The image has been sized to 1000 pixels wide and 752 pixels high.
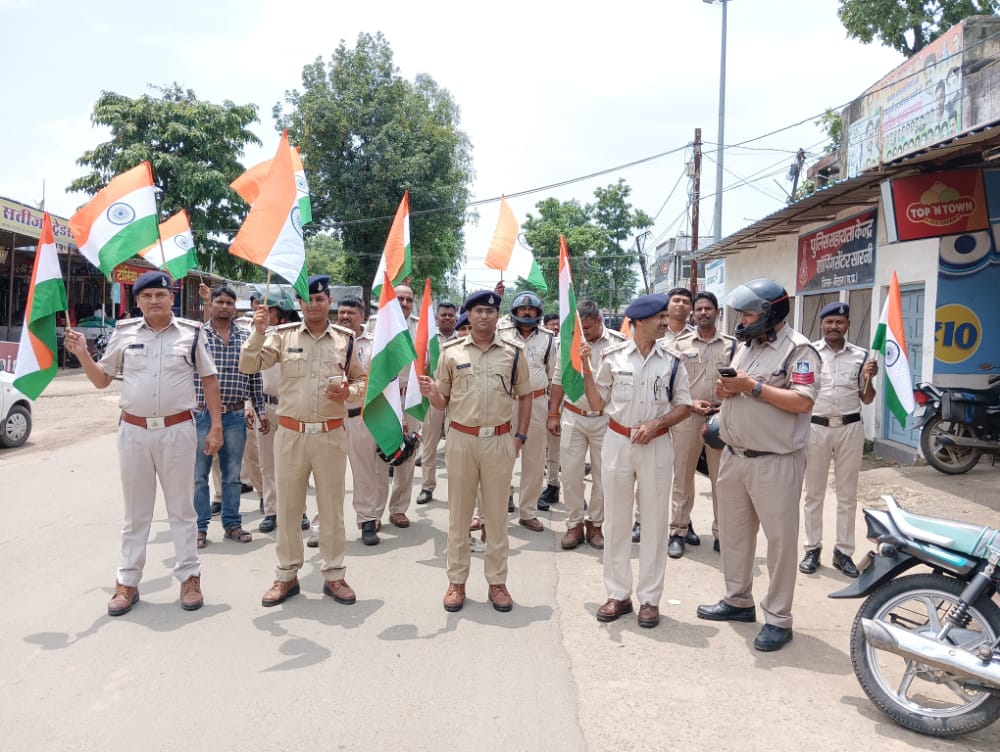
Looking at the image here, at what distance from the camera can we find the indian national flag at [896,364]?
635cm

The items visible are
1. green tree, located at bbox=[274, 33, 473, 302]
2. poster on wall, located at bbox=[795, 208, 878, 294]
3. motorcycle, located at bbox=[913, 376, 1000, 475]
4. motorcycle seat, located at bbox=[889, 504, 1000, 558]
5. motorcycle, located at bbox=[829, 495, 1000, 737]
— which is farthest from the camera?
green tree, located at bbox=[274, 33, 473, 302]

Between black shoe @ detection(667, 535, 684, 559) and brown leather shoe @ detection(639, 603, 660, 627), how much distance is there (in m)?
1.55

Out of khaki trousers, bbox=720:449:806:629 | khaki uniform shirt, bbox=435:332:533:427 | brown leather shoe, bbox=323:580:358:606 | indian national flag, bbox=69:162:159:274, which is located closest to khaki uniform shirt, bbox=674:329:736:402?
khaki trousers, bbox=720:449:806:629

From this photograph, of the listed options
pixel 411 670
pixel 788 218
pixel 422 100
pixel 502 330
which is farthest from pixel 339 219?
pixel 411 670

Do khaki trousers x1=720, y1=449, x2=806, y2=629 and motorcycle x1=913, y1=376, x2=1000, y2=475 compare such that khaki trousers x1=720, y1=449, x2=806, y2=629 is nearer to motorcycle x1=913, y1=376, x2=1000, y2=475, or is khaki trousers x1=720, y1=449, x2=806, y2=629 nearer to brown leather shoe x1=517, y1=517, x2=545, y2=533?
brown leather shoe x1=517, y1=517, x2=545, y2=533

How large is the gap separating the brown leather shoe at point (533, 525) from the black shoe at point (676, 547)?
1.27 metres

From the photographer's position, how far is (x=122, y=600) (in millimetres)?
4797

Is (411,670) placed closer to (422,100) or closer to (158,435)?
(158,435)

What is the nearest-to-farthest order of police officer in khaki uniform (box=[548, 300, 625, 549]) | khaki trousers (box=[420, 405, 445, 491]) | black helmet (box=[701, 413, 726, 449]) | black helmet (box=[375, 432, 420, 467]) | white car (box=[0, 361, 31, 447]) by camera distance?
1. black helmet (box=[701, 413, 726, 449])
2. police officer in khaki uniform (box=[548, 300, 625, 549])
3. black helmet (box=[375, 432, 420, 467])
4. khaki trousers (box=[420, 405, 445, 491])
5. white car (box=[0, 361, 31, 447])

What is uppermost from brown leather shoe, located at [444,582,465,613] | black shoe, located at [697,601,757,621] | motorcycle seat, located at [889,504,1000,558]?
motorcycle seat, located at [889,504,1000,558]

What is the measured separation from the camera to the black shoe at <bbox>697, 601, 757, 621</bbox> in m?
4.83

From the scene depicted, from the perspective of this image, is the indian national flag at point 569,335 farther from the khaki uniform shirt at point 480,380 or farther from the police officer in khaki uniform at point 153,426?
the police officer in khaki uniform at point 153,426

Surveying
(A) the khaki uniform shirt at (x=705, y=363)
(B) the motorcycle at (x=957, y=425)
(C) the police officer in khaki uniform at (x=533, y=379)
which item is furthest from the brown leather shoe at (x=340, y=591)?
(B) the motorcycle at (x=957, y=425)

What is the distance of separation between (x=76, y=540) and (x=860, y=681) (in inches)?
231
